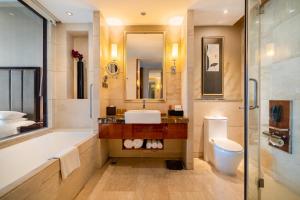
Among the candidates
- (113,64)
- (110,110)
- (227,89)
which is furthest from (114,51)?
(227,89)

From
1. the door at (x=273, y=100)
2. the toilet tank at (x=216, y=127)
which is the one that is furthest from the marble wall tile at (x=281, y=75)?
the toilet tank at (x=216, y=127)

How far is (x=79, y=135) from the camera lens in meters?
3.04

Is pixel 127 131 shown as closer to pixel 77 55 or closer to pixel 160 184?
pixel 160 184

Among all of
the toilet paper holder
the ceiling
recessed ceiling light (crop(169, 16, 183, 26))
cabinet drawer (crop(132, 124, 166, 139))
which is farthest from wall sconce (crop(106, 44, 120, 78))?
the toilet paper holder

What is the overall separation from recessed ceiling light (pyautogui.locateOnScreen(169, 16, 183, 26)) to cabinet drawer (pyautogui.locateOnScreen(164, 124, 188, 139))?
1.80m

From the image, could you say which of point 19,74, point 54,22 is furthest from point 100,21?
point 19,74

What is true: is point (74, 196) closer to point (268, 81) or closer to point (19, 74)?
point (19, 74)

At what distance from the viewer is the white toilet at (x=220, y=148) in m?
2.65

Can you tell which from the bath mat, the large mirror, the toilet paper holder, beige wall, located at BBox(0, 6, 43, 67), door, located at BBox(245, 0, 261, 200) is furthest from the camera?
the large mirror

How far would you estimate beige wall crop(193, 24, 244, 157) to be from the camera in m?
3.46

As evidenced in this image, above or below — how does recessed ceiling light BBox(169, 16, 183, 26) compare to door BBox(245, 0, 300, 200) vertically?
above

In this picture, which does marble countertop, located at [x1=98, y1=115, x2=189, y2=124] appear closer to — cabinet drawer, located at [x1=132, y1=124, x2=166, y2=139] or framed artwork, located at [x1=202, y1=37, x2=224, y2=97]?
cabinet drawer, located at [x1=132, y1=124, x2=166, y2=139]

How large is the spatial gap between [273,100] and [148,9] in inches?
84.5

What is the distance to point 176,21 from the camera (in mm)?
3312
